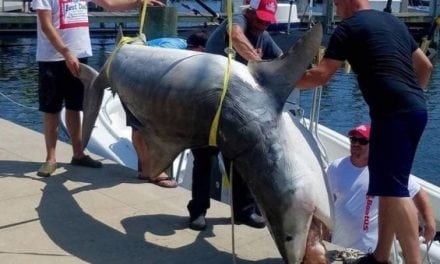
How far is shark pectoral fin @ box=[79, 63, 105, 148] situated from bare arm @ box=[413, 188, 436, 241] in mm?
2276

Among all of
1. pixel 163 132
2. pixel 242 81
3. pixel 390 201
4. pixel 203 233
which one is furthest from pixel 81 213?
pixel 390 201

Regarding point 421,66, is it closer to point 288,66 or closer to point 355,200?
point 288,66

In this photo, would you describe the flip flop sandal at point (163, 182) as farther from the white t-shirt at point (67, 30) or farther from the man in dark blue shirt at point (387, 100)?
the man in dark blue shirt at point (387, 100)

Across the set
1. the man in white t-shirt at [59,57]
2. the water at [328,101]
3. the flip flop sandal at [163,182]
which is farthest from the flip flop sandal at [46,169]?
the water at [328,101]

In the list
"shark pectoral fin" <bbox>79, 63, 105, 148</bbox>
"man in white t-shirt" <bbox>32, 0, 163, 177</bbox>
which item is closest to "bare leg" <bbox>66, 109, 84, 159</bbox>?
"man in white t-shirt" <bbox>32, 0, 163, 177</bbox>

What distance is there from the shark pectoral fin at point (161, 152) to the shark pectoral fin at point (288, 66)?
63 centimetres

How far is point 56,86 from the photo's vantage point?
19.0 feet

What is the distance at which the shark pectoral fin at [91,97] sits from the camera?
189 inches

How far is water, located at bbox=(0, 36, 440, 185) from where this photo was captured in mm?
13383

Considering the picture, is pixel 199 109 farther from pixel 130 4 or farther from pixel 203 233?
pixel 130 4

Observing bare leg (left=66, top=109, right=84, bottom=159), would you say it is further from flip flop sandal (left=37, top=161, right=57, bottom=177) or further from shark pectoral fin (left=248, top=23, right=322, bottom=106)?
shark pectoral fin (left=248, top=23, right=322, bottom=106)

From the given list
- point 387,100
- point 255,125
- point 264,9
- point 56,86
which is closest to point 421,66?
point 387,100

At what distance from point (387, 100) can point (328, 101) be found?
47.8 ft

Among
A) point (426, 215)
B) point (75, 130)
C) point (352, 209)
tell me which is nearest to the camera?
point (426, 215)
